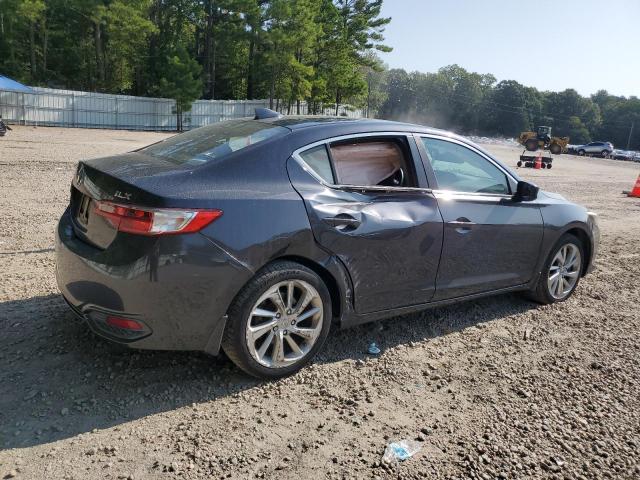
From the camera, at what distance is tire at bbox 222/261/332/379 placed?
10.3 feet

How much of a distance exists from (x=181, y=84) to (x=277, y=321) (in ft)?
144

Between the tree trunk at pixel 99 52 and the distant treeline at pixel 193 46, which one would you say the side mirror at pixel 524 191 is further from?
the tree trunk at pixel 99 52

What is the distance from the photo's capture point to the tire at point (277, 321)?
313cm

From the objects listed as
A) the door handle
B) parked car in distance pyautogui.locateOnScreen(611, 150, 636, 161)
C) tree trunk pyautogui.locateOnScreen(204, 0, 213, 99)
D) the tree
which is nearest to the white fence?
the tree

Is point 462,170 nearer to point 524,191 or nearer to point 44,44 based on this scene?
point 524,191

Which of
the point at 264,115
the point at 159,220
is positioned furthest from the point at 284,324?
the point at 264,115

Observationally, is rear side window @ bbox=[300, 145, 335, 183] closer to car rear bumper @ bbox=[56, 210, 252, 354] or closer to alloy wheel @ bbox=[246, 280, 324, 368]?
alloy wheel @ bbox=[246, 280, 324, 368]

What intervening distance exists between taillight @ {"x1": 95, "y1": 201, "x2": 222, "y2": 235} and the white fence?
36.0 metres

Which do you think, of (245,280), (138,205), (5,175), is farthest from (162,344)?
(5,175)

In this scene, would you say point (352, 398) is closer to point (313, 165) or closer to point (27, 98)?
point (313, 165)

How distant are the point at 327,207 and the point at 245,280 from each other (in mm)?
724

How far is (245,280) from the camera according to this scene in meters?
Result: 3.08

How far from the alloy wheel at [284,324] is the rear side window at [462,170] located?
4.71 feet

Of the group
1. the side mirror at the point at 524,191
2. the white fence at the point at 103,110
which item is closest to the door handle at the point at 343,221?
the side mirror at the point at 524,191
